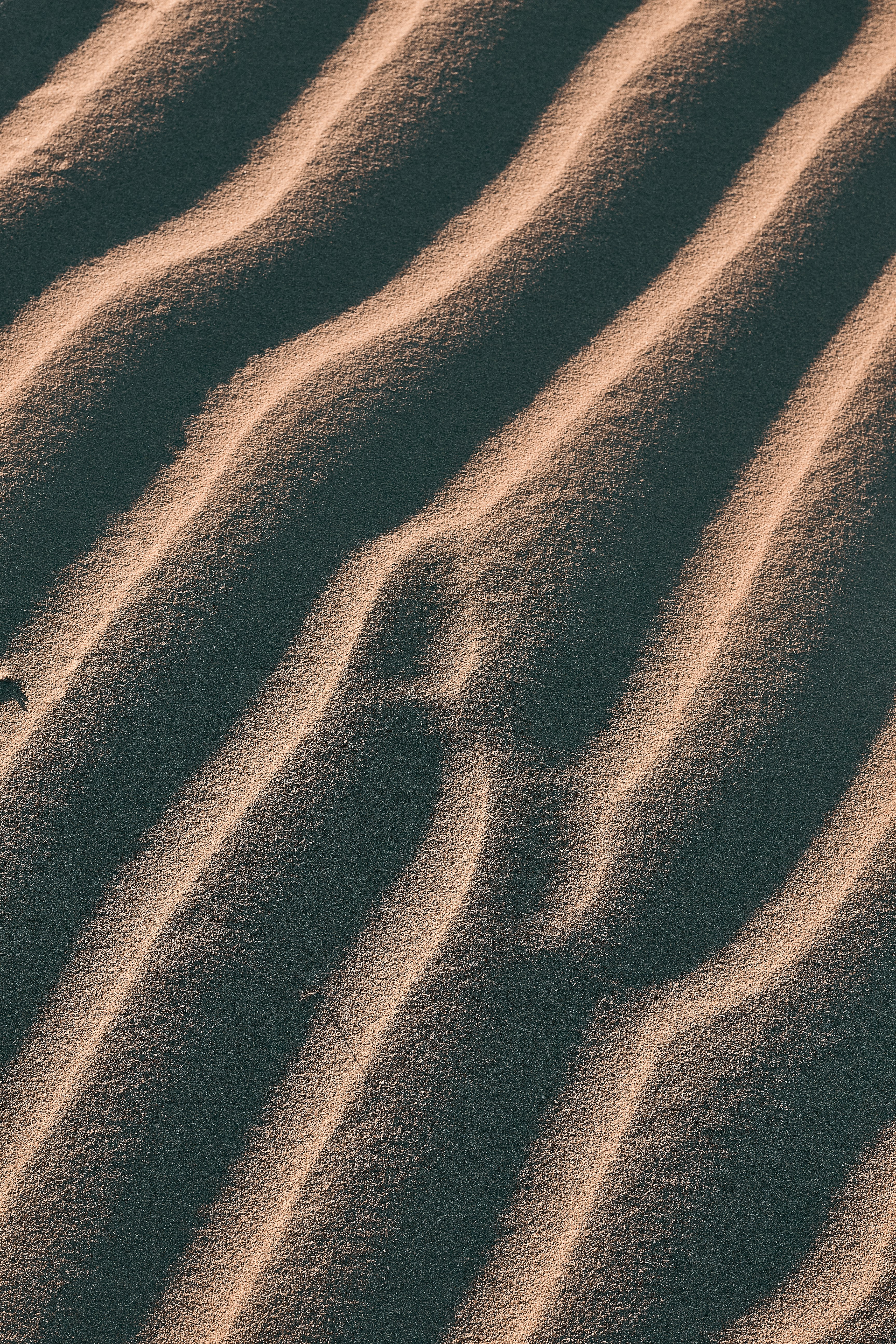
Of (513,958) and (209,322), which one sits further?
(209,322)

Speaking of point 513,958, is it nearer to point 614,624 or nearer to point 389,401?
point 614,624

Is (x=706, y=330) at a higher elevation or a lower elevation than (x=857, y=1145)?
higher

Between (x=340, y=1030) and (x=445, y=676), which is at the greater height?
(x=445, y=676)

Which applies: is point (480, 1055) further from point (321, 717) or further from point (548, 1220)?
point (321, 717)

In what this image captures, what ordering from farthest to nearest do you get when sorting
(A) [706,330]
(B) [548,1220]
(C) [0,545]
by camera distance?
(A) [706,330], (C) [0,545], (B) [548,1220]

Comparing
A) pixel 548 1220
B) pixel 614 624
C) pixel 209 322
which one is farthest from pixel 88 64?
pixel 548 1220

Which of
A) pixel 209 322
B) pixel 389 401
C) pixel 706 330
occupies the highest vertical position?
pixel 209 322

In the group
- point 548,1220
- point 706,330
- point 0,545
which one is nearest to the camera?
point 548,1220
